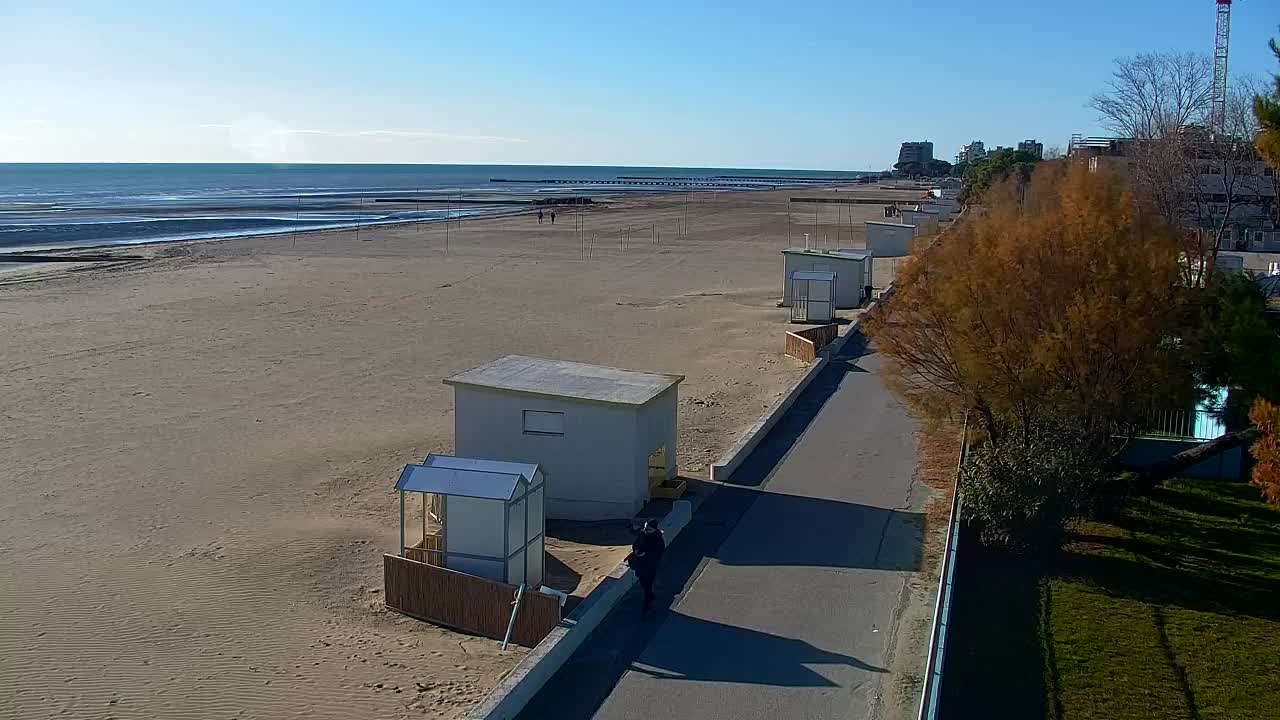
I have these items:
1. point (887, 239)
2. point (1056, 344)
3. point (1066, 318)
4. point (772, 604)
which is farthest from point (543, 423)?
point (887, 239)

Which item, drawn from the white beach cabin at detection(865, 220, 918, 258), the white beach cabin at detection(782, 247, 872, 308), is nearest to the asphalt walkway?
the white beach cabin at detection(782, 247, 872, 308)

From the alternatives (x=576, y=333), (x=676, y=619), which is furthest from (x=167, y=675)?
(x=576, y=333)

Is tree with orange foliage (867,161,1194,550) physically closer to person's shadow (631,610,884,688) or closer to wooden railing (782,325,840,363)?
person's shadow (631,610,884,688)

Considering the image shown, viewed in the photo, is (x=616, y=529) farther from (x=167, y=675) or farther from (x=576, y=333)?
(x=576, y=333)

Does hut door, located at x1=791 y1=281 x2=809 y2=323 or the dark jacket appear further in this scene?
Result: hut door, located at x1=791 y1=281 x2=809 y2=323

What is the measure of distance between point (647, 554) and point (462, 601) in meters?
2.15

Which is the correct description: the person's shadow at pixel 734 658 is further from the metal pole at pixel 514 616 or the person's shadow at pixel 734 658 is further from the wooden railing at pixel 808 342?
the wooden railing at pixel 808 342

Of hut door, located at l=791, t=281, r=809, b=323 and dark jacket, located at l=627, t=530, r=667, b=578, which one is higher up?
hut door, located at l=791, t=281, r=809, b=323

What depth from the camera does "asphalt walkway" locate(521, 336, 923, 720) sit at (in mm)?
9688

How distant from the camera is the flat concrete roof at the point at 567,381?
15391mm

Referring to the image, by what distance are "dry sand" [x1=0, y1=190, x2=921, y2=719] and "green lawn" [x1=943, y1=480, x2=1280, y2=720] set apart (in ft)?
14.8

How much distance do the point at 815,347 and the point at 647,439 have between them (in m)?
12.3

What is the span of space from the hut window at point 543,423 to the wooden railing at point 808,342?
477 inches

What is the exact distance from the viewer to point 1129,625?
12.4 meters
